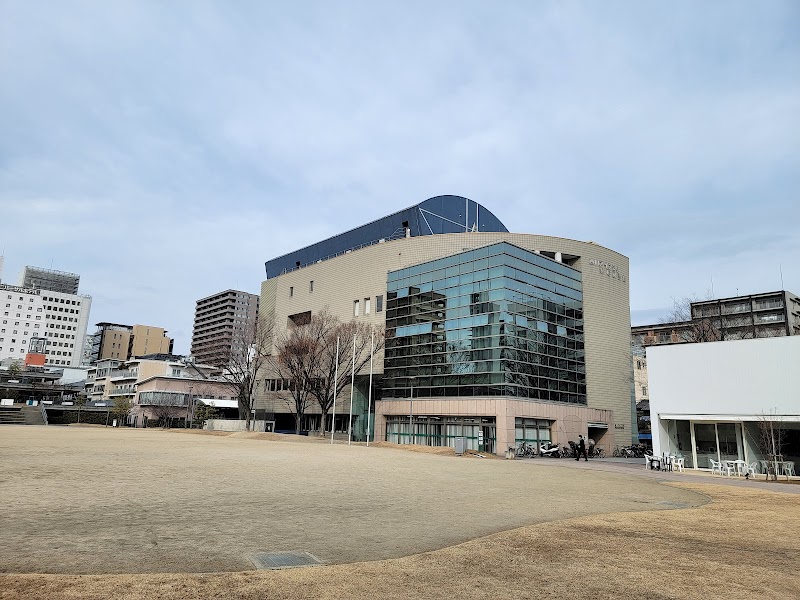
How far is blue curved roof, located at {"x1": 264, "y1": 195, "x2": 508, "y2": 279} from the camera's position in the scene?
67.6 metres

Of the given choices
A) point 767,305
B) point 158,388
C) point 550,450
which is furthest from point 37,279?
point 767,305

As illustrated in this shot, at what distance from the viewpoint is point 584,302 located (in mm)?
58031

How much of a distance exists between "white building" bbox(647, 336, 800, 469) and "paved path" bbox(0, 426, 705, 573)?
11.8 meters

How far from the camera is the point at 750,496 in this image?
57.5 ft

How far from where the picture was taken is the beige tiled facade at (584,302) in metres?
55.5

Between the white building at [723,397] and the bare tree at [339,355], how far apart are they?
104ft

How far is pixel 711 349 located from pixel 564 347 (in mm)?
23897

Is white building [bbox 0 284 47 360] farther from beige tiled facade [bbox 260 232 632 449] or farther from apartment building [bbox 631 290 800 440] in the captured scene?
A: apartment building [bbox 631 290 800 440]

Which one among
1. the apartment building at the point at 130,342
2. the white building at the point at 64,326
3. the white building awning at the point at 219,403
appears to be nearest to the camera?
the white building awning at the point at 219,403

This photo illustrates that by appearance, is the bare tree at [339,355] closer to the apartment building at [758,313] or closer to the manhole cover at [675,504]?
the manhole cover at [675,504]

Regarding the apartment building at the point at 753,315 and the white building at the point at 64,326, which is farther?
the white building at the point at 64,326

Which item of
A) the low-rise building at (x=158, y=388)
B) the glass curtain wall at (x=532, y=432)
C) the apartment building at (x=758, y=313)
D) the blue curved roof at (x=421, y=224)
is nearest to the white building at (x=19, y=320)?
the low-rise building at (x=158, y=388)

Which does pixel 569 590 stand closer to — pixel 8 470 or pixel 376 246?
pixel 8 470

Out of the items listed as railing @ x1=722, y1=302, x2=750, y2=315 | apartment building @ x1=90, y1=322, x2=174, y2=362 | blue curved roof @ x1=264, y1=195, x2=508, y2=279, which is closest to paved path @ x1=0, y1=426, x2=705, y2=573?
blue curved roof @ x1=264, y1=195, x2=508, y2=279
